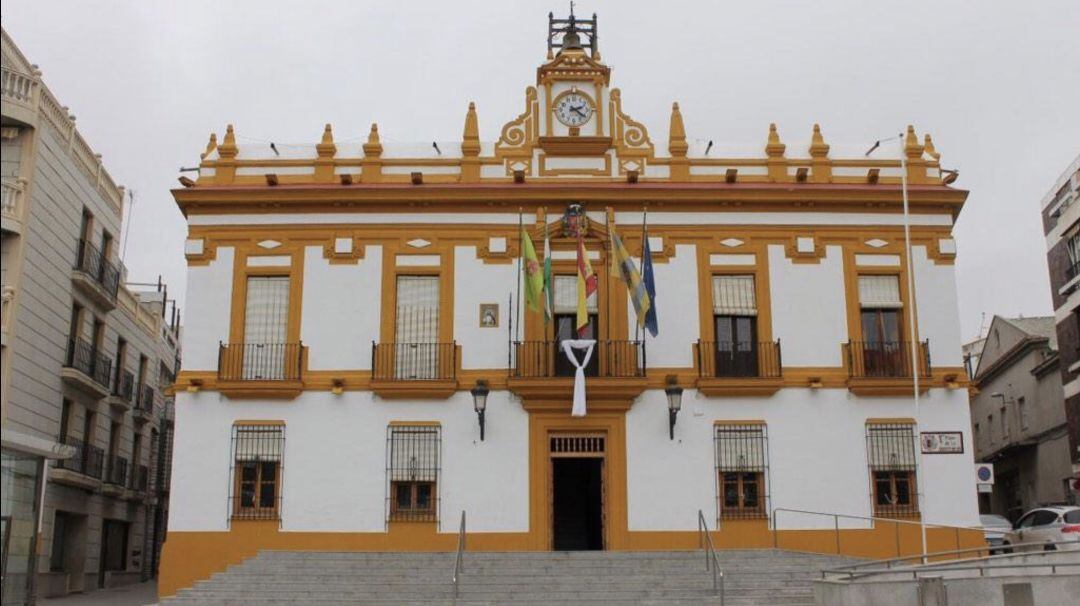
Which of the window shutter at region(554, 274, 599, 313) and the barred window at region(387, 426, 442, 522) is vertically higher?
the window shutter at region(554, 274, 599, 313)

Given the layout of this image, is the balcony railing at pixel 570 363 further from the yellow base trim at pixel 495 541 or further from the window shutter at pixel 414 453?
the yellow base trim at pixel 495 541

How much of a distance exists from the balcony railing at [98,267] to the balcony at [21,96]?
461 cm

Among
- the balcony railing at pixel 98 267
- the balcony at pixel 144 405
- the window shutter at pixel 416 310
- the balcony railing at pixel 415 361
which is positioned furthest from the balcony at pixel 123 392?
the window shutter at pixel 416 310

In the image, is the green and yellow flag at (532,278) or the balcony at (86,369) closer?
the green and yellow flag at (532,278)

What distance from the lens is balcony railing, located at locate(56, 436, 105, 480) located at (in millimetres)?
26745

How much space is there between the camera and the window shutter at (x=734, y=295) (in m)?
23.0

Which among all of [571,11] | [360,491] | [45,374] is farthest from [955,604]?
[45,374]

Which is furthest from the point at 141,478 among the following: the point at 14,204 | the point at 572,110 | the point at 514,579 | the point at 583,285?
the point at 514,579

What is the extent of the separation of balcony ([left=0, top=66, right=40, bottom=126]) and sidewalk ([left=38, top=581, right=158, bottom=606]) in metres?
10.5

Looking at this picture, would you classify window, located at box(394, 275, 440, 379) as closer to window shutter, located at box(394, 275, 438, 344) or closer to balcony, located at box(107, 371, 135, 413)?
window shutter, located at box(394, 275, 438, 344)

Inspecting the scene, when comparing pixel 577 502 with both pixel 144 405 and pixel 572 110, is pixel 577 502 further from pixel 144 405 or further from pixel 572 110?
pixel 144 405

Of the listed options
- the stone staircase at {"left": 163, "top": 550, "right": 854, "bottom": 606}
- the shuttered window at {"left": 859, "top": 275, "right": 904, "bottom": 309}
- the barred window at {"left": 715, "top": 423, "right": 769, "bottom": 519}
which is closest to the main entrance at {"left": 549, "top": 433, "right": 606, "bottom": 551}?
the barred window at {"left": 715, "top": 423, "right": 769, "bottom": 519}

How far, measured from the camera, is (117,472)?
30641mm

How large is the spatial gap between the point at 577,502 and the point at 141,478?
16429mm
